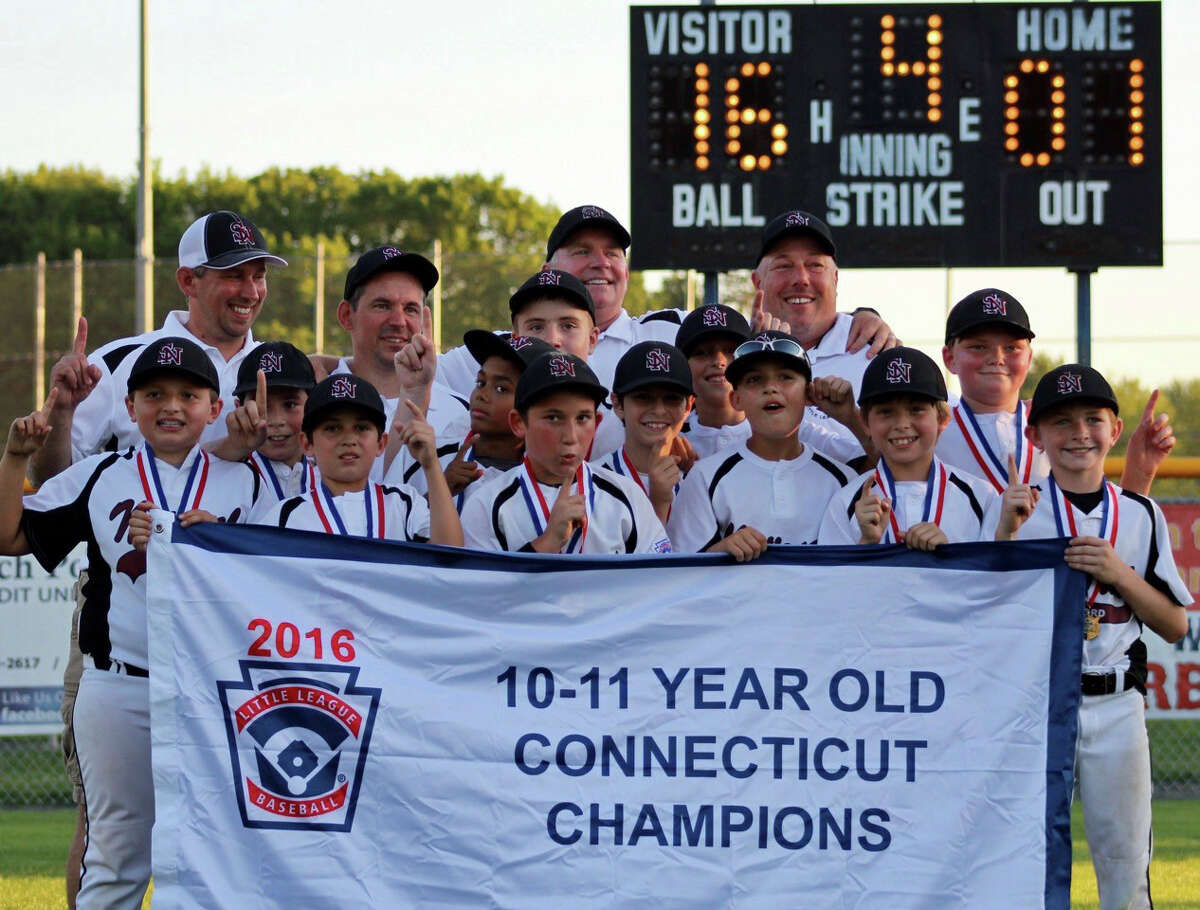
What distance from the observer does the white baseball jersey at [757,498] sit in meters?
6.07

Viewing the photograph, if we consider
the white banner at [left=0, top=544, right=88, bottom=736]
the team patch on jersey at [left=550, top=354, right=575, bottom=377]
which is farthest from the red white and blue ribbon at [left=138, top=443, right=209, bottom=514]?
the white banner at [left=0, top=544, right=88, bottom=736]

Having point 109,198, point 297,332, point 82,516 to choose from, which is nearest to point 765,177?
point 82,516

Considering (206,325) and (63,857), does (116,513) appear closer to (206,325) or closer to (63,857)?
(206,325)

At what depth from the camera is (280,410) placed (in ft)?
20.6

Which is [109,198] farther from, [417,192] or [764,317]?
[764,317]

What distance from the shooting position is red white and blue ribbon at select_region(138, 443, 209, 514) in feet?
19.3

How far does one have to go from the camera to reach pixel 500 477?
603cm

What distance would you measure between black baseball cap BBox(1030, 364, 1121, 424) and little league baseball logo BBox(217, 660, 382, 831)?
2.49m

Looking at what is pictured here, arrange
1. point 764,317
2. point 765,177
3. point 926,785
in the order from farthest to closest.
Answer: point 765,177
point 764,317
point 926,785

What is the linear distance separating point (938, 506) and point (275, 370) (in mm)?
2402

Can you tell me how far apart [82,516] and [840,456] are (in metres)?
2.81

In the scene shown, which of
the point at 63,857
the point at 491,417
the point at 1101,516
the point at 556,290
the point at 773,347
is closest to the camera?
the point at 1101,516

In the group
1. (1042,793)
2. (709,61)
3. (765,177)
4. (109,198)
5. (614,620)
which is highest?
(109,198)

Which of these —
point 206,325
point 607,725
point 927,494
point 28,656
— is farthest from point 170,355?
point 28,656
